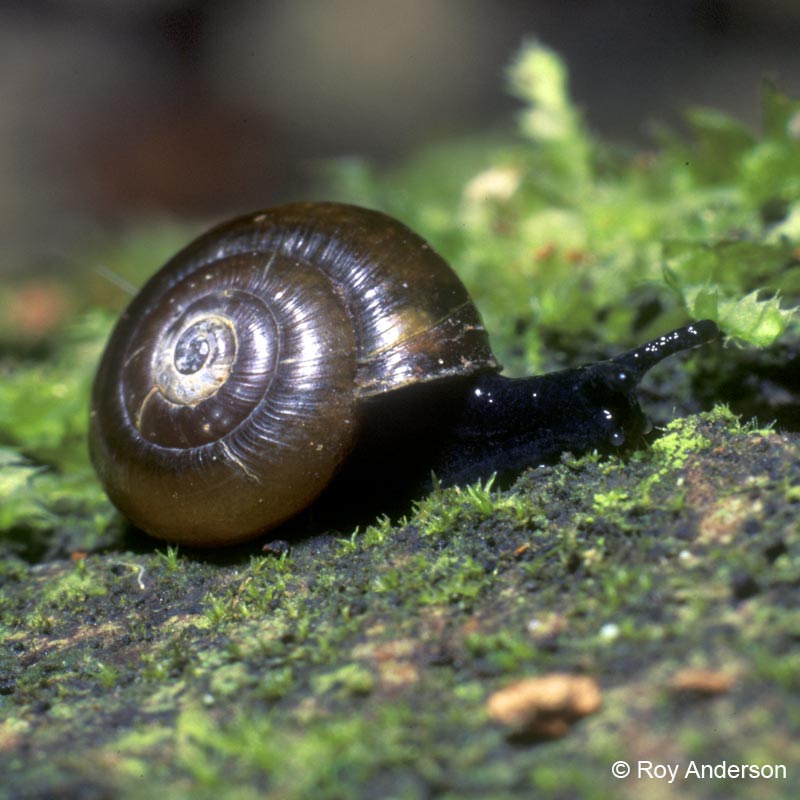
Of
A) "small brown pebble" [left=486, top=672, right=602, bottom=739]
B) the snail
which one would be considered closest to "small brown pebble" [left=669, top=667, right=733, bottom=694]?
"small brown pebble" [left=486, top=672, right=602, bottom=739]

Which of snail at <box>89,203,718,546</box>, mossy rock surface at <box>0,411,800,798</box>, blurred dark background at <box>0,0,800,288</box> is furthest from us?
blurred dark background at <box>0,0,800,288</box>

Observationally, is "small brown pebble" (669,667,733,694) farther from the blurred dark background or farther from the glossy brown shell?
the blurred dark background

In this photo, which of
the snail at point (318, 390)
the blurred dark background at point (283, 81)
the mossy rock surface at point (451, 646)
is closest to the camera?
the mossy rock surface at point (451, 646)

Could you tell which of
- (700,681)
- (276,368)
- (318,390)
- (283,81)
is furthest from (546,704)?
(283,81)

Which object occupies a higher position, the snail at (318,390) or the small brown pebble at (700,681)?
the snail at (318,390)

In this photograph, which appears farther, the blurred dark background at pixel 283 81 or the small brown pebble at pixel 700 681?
the blurred dark background at pixel 283 81

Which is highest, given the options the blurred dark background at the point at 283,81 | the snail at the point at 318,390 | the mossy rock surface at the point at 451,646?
the blurred dark background at the point at 283,81

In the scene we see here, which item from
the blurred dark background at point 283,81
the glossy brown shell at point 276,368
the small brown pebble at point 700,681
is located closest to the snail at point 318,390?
the glossy brown shell at point 276,368

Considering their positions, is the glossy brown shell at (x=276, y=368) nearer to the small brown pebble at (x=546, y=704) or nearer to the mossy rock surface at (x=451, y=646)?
the mossy rock surface at (x=451, y=646)
